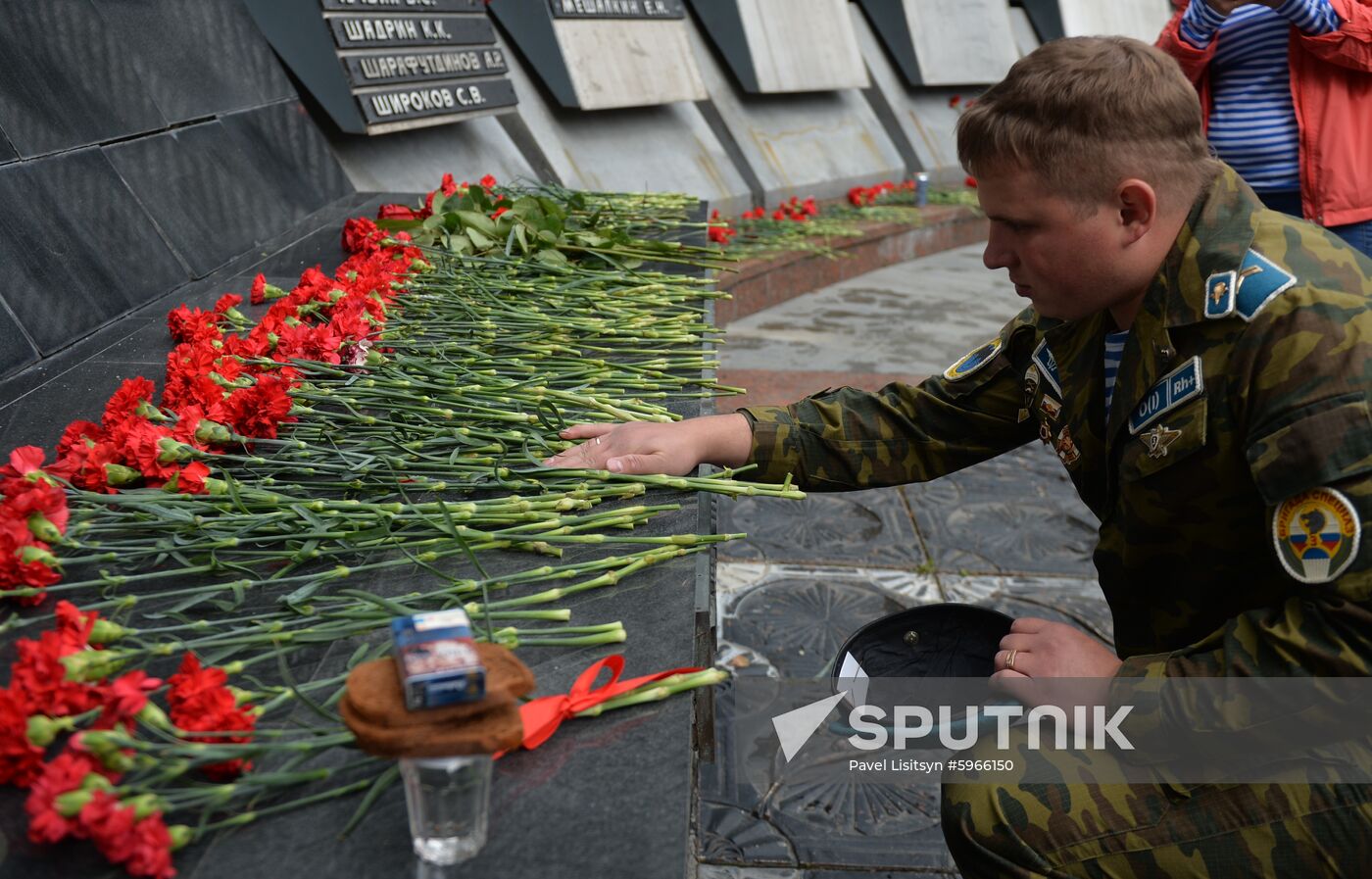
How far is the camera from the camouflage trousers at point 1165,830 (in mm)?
1496

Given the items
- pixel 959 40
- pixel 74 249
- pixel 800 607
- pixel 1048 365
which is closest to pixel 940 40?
pixel 959 40

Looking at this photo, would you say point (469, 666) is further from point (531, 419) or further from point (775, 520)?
point (775, 520)

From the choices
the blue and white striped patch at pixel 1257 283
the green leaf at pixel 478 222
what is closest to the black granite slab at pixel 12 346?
the green leaf at pixel 478 222

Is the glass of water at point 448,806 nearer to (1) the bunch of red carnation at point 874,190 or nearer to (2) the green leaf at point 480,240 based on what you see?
(2) the green leaf at point 480,240

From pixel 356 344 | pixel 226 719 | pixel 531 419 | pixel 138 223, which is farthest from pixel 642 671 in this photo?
pixel 138 223

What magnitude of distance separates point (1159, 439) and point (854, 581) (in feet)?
6.27

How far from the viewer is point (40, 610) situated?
60.4 inches

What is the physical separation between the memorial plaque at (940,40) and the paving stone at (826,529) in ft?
20.7

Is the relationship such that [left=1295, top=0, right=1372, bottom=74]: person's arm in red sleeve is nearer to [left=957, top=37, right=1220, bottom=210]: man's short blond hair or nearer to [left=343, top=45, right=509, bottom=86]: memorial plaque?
[left=957, top=37, right=1220, bottom=210]: man's short blond hair

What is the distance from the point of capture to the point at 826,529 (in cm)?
389

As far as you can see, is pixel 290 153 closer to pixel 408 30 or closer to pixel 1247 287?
pixel 408 30

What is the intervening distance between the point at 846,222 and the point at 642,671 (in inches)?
244

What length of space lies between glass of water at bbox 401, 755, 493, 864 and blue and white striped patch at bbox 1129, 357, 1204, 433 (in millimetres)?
1044

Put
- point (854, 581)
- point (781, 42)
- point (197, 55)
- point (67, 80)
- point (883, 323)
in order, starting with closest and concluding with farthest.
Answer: point (67, 80), point (854, 581), point (197, 55), point (883, 323), point (781, 42)
